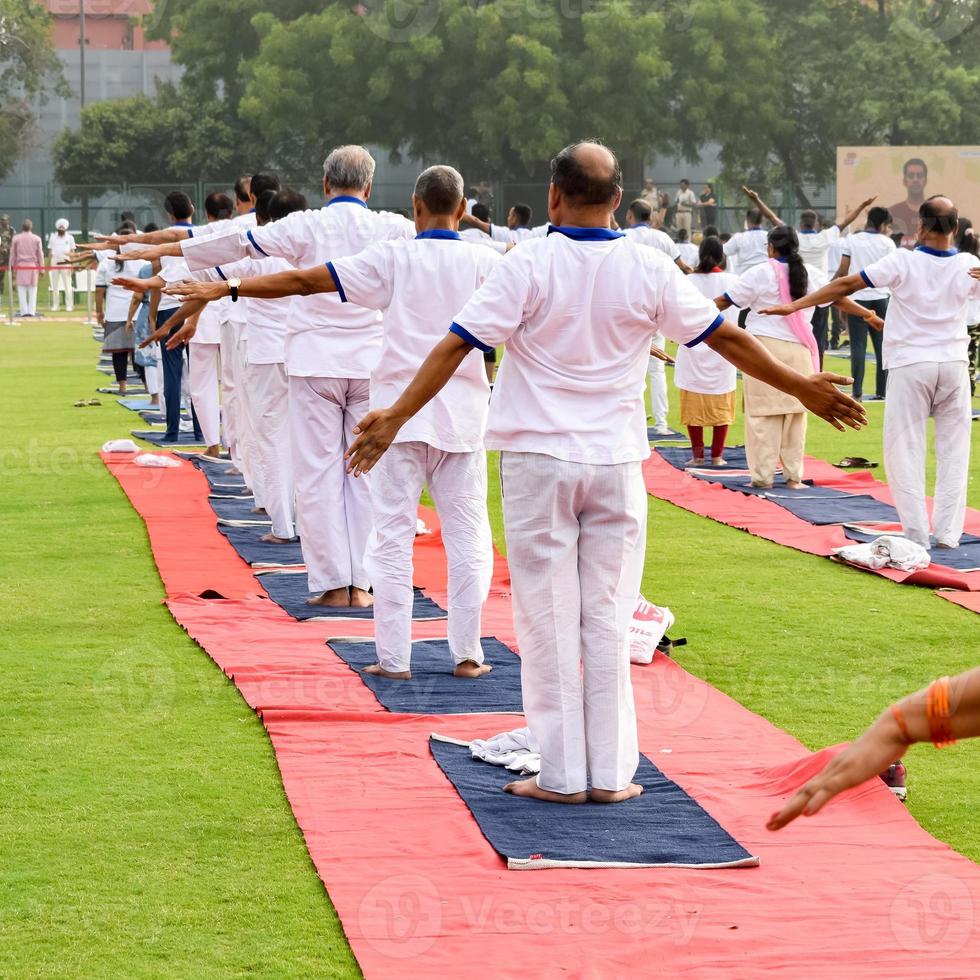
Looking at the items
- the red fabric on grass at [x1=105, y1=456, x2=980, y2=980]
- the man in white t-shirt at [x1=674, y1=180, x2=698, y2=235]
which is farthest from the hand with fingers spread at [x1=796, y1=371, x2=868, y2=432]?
the man in white t-shirt at [x1=674, y1=180, x2=698, y2=235]

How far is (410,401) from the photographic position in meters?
5.58

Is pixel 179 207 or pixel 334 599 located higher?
pixel 179 207

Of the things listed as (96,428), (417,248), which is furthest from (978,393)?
(417,248)

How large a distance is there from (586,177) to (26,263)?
108ft

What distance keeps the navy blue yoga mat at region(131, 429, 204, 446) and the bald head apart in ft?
36.5

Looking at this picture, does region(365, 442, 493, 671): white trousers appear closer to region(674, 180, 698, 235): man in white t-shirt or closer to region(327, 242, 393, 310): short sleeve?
region(327, 242, 393, 310): short sleeve

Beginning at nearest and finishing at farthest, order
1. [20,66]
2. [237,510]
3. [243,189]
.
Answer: [243,189], [237,510], [20,66]

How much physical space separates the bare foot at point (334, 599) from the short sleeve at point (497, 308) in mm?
3655

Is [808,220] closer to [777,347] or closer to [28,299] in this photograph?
[777,347]

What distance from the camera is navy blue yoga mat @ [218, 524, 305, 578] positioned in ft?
33.9

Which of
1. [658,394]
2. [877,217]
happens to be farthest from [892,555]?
[877,217]

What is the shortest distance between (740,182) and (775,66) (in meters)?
3.36

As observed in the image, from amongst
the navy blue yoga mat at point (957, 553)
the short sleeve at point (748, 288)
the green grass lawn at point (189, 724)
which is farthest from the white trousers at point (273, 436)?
the short sleeve at point (748, 288)

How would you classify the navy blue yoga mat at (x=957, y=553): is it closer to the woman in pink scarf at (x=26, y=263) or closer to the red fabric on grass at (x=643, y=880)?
the red fabric on grass at (x=643, y=880)
